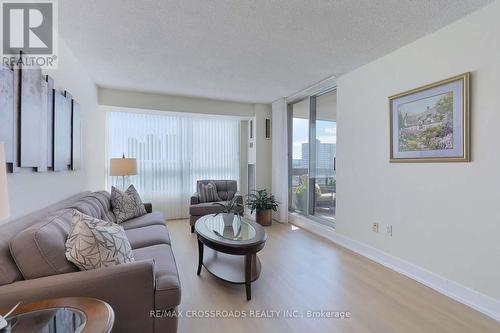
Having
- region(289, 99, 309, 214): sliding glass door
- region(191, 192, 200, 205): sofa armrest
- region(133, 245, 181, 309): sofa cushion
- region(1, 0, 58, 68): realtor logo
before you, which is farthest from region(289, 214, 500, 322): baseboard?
region(1, 0, 58, 68): realtor logo

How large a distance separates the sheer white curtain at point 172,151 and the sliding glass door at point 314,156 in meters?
1.38

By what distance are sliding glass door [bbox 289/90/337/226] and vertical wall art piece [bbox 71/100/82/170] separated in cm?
339

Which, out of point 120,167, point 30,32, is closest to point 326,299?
point 30,32

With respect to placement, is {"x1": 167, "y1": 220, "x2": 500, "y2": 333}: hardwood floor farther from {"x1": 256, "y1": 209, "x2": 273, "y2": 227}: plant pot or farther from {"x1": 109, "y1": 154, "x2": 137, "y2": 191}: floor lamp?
{"x1": 109, "y1": 154, "x2": 137, "y2": 191}: floor lamp

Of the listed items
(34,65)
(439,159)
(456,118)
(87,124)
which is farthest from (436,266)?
(87,124)

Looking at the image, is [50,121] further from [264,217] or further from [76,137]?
[264,217]

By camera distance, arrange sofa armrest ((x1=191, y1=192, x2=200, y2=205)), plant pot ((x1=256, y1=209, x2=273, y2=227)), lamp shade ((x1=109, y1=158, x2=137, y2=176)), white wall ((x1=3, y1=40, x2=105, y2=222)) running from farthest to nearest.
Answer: plant pot ((x1=256, y1=209, x2=273, y2=227)) → sofa armrest ((x1=191, y1=192, x2=200, y2=205)) → lamp shade ((x1=109, y1=158, x2=137, y2=176)) → white wall ((x1=3, y1=40, x2=105, y2=222))

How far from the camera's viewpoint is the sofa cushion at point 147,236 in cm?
217

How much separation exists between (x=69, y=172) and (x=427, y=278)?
3.84 m

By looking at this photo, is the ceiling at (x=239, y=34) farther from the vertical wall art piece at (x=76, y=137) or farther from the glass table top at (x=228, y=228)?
the glass table top at (x=228, y=228)

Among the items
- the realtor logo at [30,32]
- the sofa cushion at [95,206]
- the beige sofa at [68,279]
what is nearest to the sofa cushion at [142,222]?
the sofa cushion at [95,206]

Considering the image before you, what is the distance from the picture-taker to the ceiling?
1.86 m

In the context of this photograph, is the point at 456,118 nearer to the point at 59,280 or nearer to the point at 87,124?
the point at 59,280

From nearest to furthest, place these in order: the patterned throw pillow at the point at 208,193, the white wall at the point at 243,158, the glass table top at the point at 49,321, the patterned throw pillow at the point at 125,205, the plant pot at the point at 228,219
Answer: the glass table top at the point at 49,321 < the plant pot at the point at 228,219 < the patterned throw pillow at the point at 125,205 < the patterned throw pillow at the point at 208,193 < the white wall at the point at 243,158
